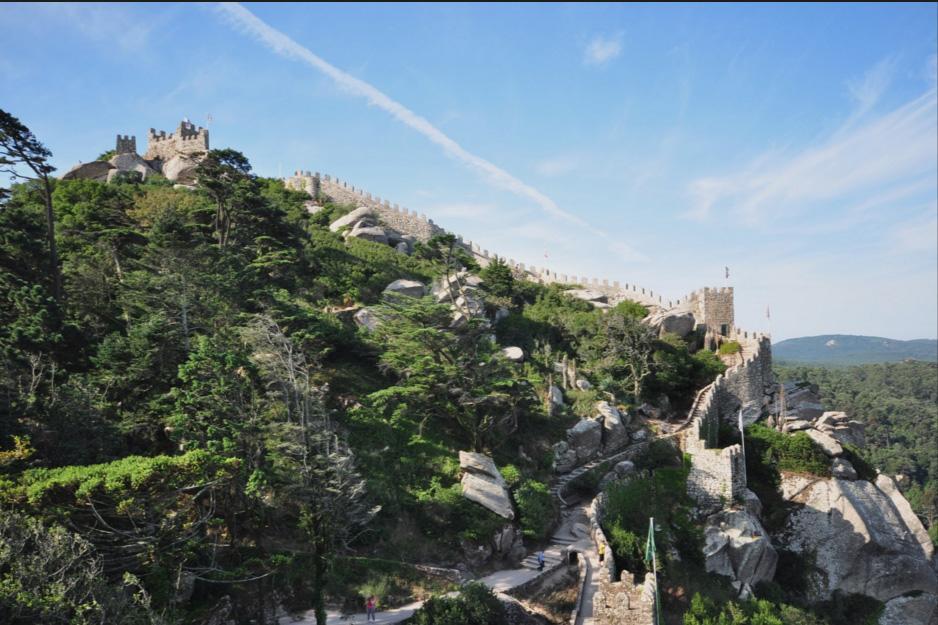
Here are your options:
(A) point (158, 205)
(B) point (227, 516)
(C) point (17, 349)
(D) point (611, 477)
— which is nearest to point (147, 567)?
(B) point (227, 516)

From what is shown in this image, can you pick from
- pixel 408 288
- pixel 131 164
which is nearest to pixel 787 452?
pixel 408 288

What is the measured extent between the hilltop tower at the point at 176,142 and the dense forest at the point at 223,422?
2230 cm

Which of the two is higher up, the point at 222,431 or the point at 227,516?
the point at 222,431

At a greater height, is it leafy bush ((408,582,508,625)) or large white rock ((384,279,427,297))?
large white rock ((384,279,427,297))

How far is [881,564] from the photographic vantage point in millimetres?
23609

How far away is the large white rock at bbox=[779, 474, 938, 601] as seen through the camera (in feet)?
77.3

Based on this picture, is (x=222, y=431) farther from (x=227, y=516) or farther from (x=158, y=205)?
(x=158, y=205)

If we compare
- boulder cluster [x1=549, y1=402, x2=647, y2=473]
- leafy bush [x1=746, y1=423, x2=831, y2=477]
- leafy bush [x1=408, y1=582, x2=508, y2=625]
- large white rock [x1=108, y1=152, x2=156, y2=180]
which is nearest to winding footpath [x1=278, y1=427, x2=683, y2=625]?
boulder cluster [x1=549, y1=402, x2=647, y2=473]

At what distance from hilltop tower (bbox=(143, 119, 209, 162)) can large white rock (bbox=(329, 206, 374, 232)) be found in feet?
48.1

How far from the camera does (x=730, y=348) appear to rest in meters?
37.0

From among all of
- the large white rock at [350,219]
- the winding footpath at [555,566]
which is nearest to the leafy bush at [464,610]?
the winding footpath at [555,566]

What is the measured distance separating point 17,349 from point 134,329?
2855 millimetres

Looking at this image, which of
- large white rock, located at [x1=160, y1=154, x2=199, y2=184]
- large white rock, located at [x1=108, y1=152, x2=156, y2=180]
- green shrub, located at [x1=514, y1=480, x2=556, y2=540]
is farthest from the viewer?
large white rock, located at [x1=108, y1=152, x2=156, y2=180]

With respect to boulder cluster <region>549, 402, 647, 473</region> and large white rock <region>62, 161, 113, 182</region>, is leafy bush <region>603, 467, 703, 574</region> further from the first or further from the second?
large white rock <region>62, 161, 113, 182</region>
